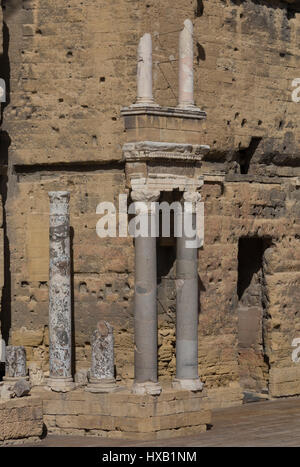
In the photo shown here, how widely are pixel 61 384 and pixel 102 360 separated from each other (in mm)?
715

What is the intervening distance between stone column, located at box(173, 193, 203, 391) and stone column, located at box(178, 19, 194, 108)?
144 centimetres

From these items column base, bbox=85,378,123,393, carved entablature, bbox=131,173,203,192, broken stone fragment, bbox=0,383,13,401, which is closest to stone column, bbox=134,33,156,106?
carved entablature, bbox=131,173,203,192

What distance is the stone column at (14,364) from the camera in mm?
20422

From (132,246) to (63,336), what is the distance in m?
1.82

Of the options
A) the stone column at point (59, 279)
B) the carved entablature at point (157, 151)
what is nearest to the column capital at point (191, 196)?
the carved entablature at point (157, 151)

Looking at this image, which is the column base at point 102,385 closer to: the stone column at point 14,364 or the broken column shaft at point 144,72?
the stone column at point 14,364

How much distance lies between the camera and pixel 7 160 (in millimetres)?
22234

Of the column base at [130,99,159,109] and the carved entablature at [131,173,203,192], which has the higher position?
the column base at [130,99,159,109]

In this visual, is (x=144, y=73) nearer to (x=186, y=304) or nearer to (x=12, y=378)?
(x=186, y=304)

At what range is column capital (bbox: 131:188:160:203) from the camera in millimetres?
20203

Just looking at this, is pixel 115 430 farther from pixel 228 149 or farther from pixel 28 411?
pixel 228 149

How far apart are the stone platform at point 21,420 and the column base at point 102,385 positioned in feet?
3.06
